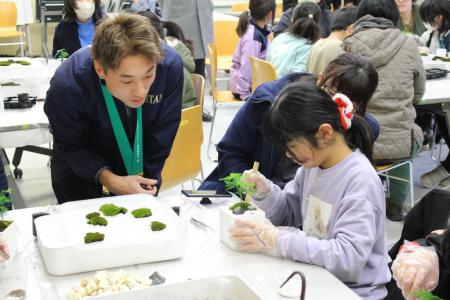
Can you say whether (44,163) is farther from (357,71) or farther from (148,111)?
(357,71)

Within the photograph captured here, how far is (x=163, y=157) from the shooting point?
6.87 ft

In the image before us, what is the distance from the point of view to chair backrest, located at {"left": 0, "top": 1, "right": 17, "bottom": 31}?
684 centimetres

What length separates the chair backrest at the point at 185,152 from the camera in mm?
2717

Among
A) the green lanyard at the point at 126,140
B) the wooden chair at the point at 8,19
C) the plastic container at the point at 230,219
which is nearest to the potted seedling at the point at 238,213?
the plastic container at the point at 230,219

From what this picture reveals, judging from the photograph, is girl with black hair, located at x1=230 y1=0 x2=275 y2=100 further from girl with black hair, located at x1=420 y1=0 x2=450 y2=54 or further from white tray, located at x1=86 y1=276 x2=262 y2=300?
white tray, located at x1=86 y1=276 x2=262 y2=300

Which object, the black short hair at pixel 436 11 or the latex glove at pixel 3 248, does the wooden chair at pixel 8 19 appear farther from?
the latex glove at pixel 3 248

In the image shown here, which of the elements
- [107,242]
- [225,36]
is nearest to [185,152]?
[107,242]

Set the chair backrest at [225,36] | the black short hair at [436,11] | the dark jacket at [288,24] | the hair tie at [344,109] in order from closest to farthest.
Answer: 1. the hair tie at [344,109]
2. the black short hair at [436,11]
3. the dark jacket at [288,24]
4. the chair backrest at [225,36]

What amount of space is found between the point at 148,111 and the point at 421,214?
0.92m

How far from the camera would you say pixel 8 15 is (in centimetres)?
688

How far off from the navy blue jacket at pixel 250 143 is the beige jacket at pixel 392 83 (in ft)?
2.97

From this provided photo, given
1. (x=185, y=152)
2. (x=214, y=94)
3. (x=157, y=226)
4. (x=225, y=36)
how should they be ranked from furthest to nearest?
(x=225, y=36) < (x=214, y=94) < (x=185, y=152) < (x=157, y=226)

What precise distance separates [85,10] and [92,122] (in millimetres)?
2450

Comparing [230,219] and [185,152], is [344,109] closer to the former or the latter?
[230,219]
